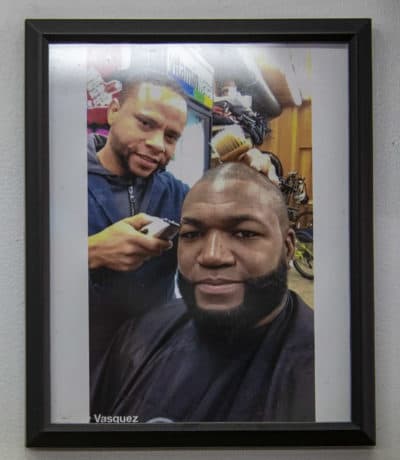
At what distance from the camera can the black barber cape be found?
0.67 metres

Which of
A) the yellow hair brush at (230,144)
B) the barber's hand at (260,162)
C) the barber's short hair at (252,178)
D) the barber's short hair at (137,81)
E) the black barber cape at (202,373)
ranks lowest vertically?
the black barber cape at (202,373)

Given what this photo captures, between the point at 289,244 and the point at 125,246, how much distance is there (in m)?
0.20

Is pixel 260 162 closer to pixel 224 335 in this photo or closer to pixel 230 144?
pixel 230 144

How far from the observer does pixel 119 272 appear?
0.67 meters

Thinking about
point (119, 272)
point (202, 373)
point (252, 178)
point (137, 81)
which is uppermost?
point (137, 81)

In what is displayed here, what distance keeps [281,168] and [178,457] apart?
371mm

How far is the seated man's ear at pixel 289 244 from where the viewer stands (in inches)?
26.5

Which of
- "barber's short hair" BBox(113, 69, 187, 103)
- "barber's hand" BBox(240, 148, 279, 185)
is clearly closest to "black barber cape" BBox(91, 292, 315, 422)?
"barber's hand" BBox(240, 148, 279, 185)

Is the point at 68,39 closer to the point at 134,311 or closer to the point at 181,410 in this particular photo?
the point at 134,311

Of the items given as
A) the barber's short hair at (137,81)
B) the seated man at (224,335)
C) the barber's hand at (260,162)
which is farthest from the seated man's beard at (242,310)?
the barber's short hair at (137,81)

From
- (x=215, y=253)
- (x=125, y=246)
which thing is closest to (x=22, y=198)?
(x=125, y=246)

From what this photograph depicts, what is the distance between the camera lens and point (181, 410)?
0.67m

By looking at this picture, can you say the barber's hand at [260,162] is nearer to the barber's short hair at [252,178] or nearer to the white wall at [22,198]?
the barber's short hair at [252,178]

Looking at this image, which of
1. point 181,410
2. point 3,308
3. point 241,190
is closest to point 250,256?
point 241,190
